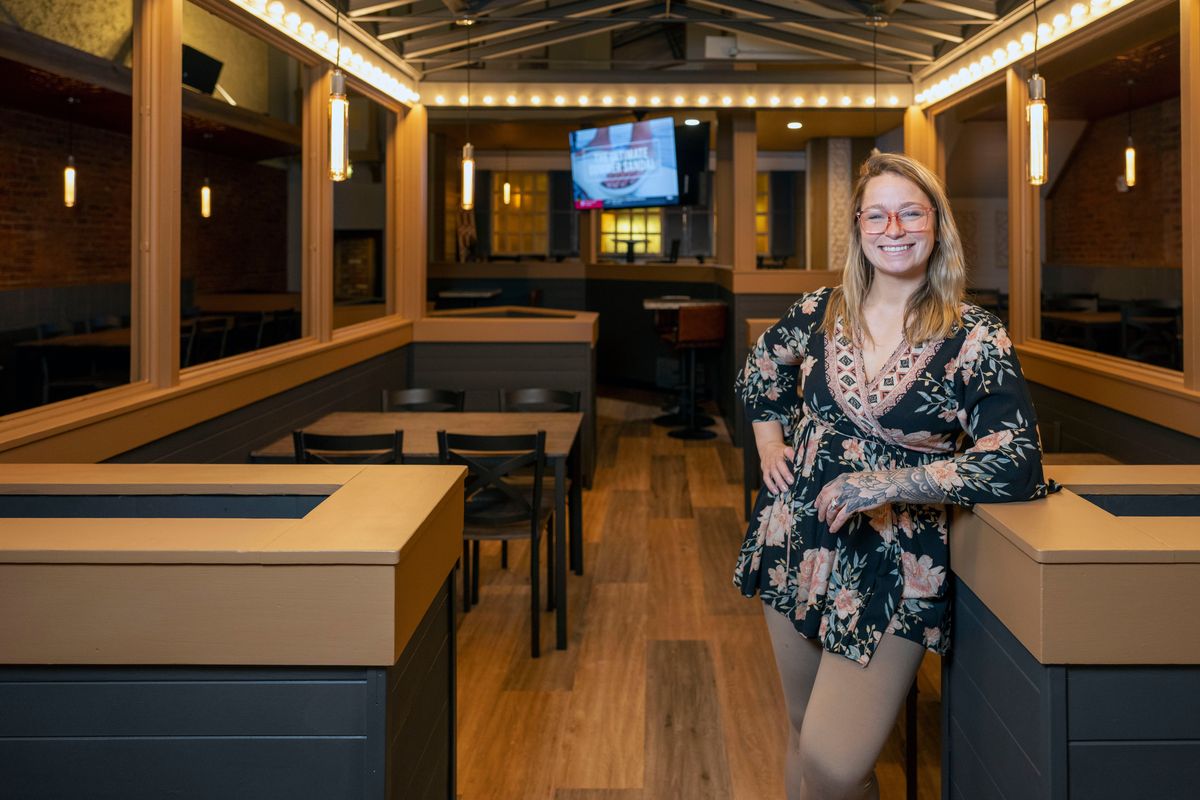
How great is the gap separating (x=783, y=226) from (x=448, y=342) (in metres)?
9.85

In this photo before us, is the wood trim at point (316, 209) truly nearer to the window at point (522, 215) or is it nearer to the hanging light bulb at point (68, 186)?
the hanging light bulb at point (68, 186)

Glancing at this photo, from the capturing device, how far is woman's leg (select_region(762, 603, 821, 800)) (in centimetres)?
216

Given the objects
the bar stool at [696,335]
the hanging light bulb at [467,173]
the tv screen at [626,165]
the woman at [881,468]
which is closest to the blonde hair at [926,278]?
the woman at [881,468]

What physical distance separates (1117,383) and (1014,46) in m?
2.35

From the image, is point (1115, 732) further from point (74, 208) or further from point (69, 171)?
point (74, 208)

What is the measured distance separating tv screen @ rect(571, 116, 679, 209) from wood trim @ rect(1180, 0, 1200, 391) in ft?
19.3

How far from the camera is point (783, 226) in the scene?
16.8 metres

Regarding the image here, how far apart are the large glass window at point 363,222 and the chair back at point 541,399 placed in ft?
5.93

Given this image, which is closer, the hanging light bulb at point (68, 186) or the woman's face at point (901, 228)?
the woman's face at point (901, 228)

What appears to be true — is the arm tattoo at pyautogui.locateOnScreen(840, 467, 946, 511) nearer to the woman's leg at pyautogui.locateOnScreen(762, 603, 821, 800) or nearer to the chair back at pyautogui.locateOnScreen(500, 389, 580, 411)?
the woman's leg at pyautogui.locateOnScreen(762, 603, 821, 800)

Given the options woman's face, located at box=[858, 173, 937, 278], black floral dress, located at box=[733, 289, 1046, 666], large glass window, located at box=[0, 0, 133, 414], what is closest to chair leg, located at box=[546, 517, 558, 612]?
large glass window, located at box=[0, 0, 133, 414]

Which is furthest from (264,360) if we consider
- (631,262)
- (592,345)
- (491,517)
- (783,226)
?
(783,226)

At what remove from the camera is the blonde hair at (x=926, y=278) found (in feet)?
6.54

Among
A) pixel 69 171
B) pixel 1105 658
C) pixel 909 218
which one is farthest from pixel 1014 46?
pixel 69 171
